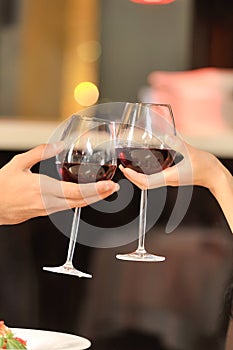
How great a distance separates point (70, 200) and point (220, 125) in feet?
6.67

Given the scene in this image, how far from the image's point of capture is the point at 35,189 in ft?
4.30

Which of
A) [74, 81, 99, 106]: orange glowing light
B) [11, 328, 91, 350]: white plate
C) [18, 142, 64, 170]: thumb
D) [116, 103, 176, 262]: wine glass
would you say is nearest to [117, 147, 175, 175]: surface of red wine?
[116, 103, 176, 262]: wine glass

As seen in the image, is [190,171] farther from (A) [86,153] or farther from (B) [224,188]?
(A) [86,153]

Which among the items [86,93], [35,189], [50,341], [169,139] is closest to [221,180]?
[169,139]

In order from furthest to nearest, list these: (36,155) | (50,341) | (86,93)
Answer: (86,93), (36,155), (50,341)

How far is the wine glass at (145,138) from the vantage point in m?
1.21

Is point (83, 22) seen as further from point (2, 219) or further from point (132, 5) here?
point (2, 219)

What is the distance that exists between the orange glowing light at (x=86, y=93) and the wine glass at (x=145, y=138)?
9.94 feet

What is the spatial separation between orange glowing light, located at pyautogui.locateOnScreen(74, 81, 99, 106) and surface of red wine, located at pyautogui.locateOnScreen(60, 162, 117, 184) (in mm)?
3102

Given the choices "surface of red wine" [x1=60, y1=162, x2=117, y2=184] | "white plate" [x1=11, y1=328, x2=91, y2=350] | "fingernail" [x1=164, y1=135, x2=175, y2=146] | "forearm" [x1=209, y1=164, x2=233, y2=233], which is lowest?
"white plate" [x1=11, y1=328, x2=91, y2=350]

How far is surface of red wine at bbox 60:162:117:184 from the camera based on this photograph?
1.16m

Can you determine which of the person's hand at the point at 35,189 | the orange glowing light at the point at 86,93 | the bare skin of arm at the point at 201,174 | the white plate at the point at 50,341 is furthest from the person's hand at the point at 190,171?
the orange glowing light at the point at 86,93

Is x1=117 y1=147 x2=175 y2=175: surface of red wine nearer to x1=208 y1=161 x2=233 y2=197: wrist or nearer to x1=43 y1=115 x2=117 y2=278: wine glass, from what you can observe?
x1=43 y1=115 x2=117 y2=278: wine glass

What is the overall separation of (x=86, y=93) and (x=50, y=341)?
126 inches
